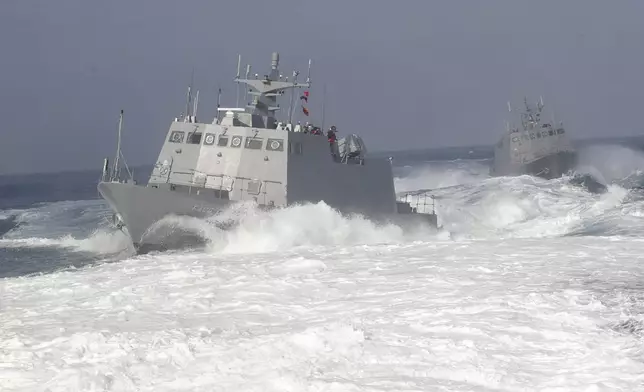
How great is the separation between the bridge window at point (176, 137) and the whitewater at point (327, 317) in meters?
3.38

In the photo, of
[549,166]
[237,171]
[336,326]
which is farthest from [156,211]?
[549,166]

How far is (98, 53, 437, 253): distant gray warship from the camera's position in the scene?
1562cm

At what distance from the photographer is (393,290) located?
31.6ft

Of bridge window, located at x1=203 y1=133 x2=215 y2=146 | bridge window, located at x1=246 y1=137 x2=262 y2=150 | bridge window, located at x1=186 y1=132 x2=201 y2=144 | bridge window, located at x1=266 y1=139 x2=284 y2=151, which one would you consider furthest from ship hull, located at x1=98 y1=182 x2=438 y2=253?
bridge window, located at x1=186 y1=132 x2=201 y2=144

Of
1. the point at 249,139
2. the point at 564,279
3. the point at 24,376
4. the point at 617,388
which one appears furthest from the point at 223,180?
the point at 617,388

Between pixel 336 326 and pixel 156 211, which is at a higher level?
pixel 156 211

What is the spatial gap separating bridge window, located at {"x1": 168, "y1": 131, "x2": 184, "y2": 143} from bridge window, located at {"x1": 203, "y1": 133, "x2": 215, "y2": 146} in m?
0.82

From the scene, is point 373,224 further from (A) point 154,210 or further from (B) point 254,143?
(A) point 154,210

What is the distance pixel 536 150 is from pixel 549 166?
1886mm

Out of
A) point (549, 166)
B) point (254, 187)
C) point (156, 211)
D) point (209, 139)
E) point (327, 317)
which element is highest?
point (209, 139)

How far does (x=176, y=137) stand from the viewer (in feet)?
59.4

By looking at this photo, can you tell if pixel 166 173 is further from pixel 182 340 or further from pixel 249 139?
pixel 182 340

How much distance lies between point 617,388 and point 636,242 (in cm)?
896

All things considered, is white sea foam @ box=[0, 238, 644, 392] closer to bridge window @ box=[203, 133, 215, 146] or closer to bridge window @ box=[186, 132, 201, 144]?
bridge window @ box=[203, 133, 215, 146]
